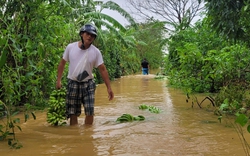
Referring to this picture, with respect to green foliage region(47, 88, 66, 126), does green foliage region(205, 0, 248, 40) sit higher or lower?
higher

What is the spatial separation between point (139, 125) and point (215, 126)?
1.26 m

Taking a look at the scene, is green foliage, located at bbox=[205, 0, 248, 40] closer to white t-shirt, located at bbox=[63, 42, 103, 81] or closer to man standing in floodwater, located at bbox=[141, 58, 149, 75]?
white t-shirt, located at bbox=[63, 42, 103, 81]

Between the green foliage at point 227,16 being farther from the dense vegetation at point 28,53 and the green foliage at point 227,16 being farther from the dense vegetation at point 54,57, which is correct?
the dense vegetation at point 28,53

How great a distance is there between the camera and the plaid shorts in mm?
5004

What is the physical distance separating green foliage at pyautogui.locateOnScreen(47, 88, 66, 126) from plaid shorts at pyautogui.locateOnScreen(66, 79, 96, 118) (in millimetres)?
102

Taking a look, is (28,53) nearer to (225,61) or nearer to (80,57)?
(80,57)

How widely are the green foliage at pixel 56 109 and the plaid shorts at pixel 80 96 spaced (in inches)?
Result: 4.0

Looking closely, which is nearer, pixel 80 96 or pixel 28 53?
pixel 28 53

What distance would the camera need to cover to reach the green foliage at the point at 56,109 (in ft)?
16.5

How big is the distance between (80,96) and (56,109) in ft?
1.53

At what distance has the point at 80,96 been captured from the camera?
507 cm

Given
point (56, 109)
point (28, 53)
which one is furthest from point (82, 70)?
point (28, 53)

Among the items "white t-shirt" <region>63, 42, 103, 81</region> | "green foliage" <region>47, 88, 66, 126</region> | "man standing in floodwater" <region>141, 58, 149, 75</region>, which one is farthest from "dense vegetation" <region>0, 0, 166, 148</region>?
"man standing in floodwater" <region>141, 58, 149, 75</region>

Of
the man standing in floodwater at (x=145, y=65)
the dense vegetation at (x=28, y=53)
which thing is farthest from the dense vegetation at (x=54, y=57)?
the man standing in floodwater at (x=145, y=65)
